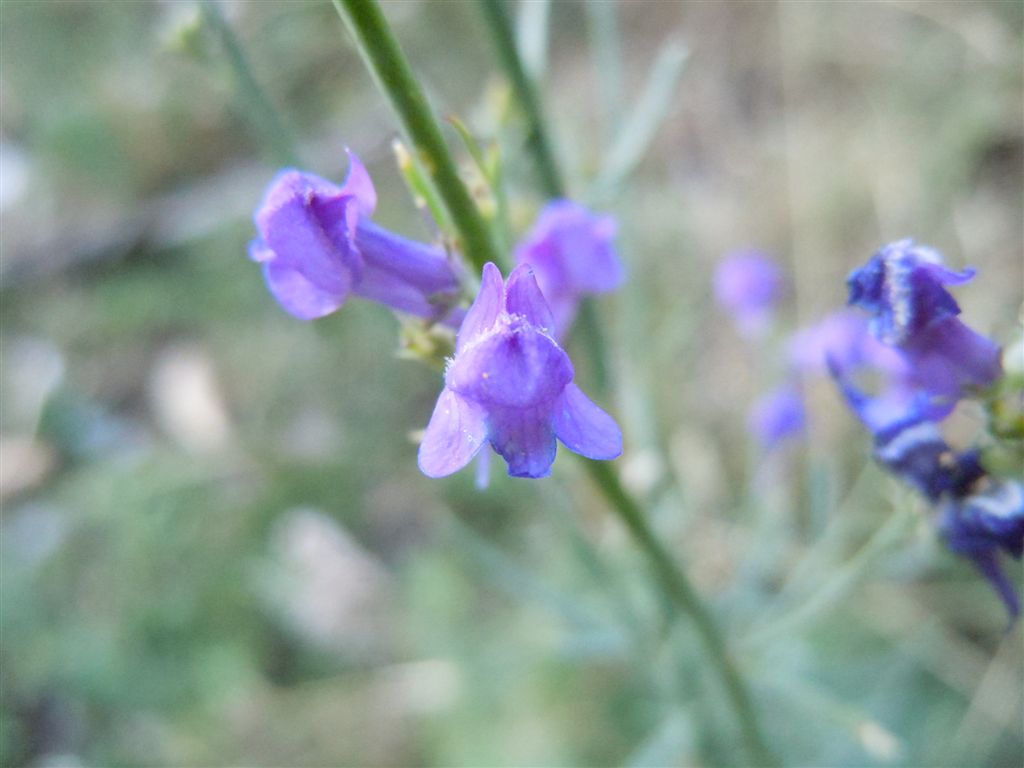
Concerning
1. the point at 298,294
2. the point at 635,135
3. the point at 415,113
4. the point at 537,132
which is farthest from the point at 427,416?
the point at 415,113

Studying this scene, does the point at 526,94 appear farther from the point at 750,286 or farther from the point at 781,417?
the point at 781,417

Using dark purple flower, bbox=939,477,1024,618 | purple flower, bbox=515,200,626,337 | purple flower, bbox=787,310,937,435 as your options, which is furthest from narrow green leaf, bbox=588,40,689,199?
dark purple flower, bbox=939,477,1024,618

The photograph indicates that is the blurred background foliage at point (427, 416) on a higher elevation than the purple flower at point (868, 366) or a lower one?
lower

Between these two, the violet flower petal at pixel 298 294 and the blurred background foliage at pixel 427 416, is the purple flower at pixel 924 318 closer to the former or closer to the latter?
the blurred background foliage at pixel 427 416

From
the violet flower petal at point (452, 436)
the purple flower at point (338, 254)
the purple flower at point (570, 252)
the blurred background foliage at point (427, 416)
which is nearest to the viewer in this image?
the violet flower petal at point (452, 436)

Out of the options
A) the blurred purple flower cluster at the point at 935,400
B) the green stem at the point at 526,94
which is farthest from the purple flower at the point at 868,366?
the green stem at the point at 526,94

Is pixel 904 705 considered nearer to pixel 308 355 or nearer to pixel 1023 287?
pixel 1023 287
